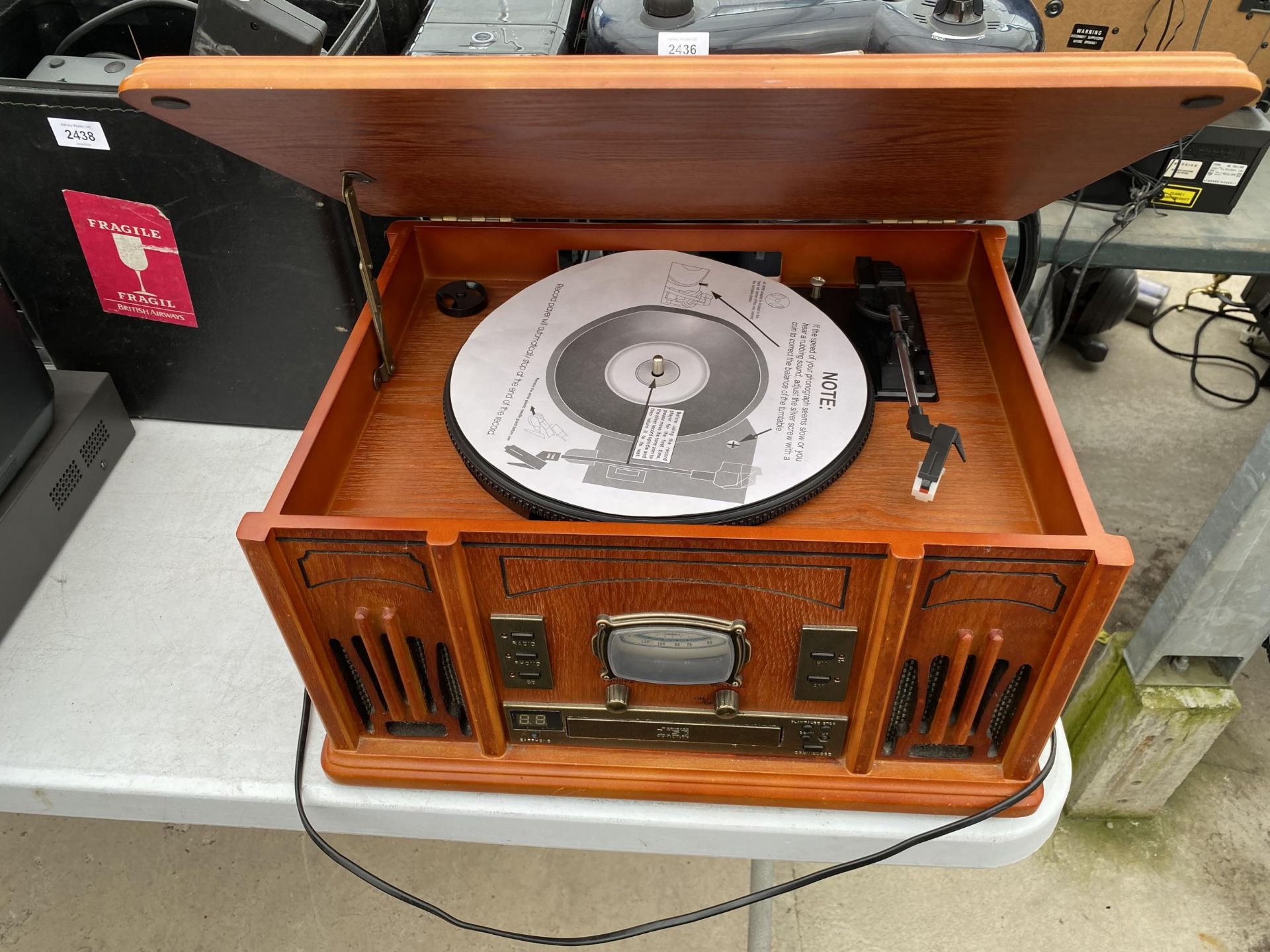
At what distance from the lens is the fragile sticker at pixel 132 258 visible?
1111 millimetres

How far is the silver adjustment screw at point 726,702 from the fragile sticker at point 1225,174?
142cm

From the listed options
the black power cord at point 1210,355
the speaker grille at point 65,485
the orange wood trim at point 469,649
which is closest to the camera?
the orange wood trim at point 469,649

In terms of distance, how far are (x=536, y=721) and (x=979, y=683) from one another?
1.34 ft

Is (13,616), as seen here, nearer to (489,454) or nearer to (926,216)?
(489,454)

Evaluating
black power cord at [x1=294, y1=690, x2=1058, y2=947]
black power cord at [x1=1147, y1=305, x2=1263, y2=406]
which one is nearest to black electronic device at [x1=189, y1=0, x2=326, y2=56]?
black power cord at [x1=294, y1=690, x2=1058, y2=947]

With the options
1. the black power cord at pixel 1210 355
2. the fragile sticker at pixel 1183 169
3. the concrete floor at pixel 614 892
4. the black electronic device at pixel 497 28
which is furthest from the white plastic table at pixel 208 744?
the black power cord at pixel 1210 355

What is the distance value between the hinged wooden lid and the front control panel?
51 cm

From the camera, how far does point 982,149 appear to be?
2.65 ft

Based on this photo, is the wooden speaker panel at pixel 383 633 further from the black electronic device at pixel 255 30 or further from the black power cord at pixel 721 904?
the black electronic device at pixel 255 30

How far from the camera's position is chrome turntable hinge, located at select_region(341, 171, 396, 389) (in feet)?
3.05

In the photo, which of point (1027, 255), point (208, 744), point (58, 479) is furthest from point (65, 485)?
point (1027, 255)

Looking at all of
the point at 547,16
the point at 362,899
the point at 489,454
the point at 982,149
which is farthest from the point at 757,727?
the point at 362,899

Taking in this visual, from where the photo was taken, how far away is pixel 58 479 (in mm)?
1167

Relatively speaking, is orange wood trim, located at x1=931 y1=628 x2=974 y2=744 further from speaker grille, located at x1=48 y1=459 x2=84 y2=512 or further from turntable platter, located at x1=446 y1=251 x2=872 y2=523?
speaker grille, located at x1=48 y1=459 x2=84 y2=512
